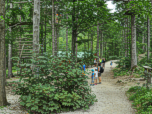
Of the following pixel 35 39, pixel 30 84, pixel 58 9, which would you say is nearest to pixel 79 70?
pixel 30 84

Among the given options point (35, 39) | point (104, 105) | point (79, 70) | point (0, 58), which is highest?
point (35, 39)

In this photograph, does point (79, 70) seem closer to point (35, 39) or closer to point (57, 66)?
point (57, 66)

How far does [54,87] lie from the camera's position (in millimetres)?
6422

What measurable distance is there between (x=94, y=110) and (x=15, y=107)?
140 inches

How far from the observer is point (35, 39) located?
24.5 feet

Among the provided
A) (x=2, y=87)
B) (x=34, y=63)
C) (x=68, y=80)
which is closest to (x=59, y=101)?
(x=68, y=80)

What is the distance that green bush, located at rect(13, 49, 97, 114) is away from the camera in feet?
19.4

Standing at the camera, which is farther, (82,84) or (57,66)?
(82,84)

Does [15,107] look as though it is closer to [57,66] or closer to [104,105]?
[57,66]

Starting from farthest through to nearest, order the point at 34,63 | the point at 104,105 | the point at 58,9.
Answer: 1. the point at 58,9
2. the point at 104,105
3. the point at 34,63

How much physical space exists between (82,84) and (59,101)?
127 centimetres

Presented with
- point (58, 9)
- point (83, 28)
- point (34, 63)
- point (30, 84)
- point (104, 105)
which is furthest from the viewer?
point (58, 9)

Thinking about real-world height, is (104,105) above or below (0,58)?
below

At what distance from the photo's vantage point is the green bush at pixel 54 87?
19.4ft
